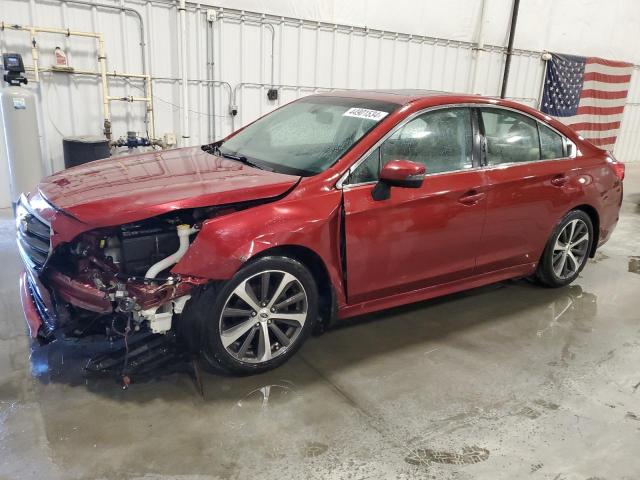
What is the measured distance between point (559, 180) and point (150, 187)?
2.82 metres

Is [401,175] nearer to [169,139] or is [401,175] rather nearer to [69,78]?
[169,139]

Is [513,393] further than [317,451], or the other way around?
[513,393]

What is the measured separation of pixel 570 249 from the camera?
4.08 meters

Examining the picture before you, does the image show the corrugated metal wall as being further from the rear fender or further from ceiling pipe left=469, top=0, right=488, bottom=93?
the rear fender

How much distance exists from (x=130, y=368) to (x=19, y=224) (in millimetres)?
992

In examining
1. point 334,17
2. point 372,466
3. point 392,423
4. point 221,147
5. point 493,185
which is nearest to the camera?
point 372,466

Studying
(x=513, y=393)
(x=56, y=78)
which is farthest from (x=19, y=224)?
(x=56, y=78)

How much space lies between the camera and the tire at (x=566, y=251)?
3.92 meters

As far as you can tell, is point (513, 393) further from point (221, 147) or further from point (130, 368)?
point (221, 147)

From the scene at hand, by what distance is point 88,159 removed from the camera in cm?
555

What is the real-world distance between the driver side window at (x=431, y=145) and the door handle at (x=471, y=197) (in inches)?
6.6

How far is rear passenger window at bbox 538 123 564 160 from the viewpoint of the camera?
3.72 metres

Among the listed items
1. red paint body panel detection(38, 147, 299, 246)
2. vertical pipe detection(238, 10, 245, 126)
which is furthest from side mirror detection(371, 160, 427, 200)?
vertical pipe detection(238, 10, 245, 126)

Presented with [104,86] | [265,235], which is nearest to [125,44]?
[104,86]
